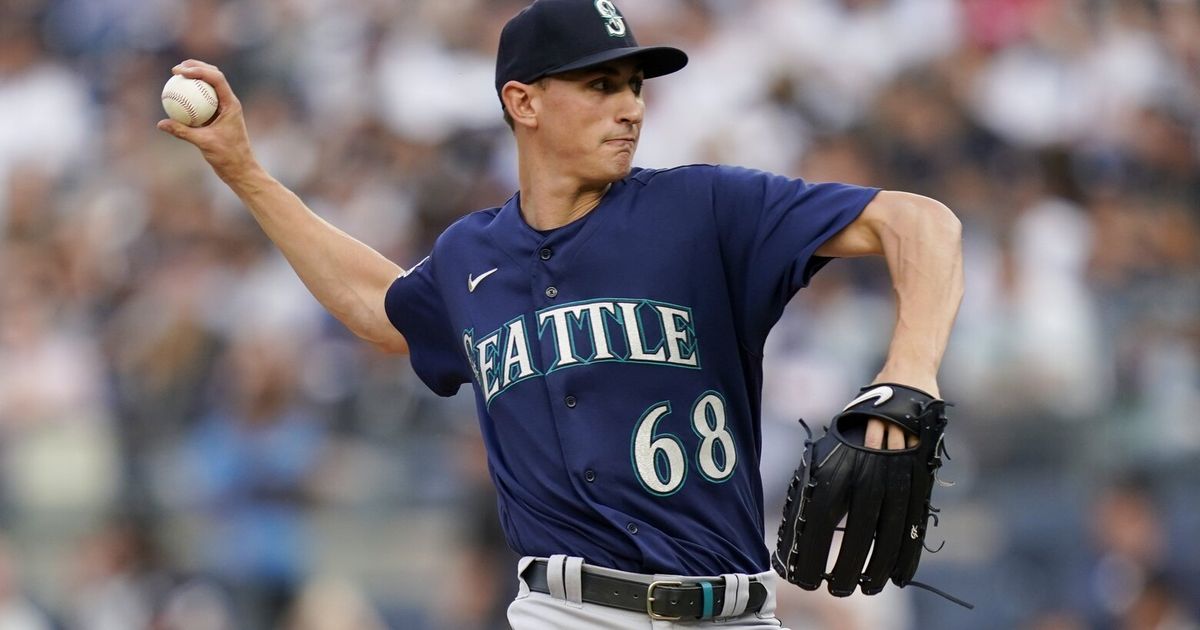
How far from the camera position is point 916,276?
2.99 meters

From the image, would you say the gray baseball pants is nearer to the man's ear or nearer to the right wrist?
the man's ear

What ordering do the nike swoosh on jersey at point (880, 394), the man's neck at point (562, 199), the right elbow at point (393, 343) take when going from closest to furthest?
1. the nike swoosh on jersey at point (880, 394)
2. the man's neck at point (562, 199)
3. the right elbow at point (393, 343)

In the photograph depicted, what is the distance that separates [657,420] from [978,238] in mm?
4904

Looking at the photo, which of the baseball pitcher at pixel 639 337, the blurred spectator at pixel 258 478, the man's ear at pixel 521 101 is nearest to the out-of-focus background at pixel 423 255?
the blurred spectator at pixel 258 478

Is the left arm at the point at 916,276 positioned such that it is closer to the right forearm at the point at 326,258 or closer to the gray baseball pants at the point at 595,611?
the gray baseball pants at the point at 595,611

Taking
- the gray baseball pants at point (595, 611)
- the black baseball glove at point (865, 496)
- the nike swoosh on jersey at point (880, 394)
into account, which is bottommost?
the gray baseball pants at point (595, 611)

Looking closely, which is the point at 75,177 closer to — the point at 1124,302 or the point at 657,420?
the point at 1124,302

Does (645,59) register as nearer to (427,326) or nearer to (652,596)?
(427,326)

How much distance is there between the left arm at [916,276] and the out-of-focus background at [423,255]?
12.0 ft

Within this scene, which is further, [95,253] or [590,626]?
[95,253]

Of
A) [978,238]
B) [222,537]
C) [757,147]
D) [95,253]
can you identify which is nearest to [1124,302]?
[978,238]

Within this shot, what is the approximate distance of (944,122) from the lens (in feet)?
27.6

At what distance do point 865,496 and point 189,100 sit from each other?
5.92 feet

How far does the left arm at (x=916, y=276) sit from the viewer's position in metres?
2.92
